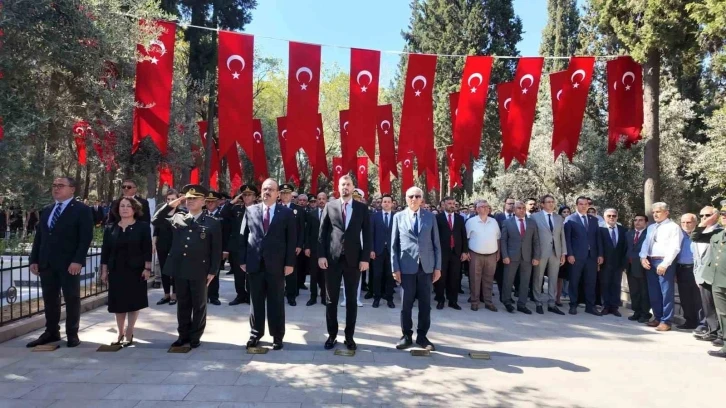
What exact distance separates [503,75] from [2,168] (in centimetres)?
2588

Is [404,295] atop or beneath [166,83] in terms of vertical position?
beneath

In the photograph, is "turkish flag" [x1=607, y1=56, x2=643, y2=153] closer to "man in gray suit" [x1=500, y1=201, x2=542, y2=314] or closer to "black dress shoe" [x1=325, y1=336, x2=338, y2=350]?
"man in gray suit" [x1=500, y1=201, x2=542, y2=314]

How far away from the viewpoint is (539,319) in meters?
6.99

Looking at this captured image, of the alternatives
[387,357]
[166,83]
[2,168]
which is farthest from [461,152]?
[2,168]

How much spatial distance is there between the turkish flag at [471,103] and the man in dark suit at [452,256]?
3983mm

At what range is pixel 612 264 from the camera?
7.67 metres

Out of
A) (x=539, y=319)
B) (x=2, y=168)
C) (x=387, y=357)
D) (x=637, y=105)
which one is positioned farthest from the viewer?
(x=637, y=105)

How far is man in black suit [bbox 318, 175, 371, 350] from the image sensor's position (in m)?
5.03

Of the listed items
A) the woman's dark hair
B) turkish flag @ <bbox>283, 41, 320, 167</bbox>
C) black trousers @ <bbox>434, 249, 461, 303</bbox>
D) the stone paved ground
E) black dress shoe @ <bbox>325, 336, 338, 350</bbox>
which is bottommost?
the stone paved ground

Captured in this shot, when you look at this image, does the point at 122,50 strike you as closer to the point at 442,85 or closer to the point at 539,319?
the point at 539,319

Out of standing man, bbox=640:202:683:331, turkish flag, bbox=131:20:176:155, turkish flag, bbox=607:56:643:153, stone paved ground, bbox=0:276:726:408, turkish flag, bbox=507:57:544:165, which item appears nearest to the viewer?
stone paved ground, bbox=0:276:726:408

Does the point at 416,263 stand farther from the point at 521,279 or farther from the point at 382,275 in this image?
the point at 521,279

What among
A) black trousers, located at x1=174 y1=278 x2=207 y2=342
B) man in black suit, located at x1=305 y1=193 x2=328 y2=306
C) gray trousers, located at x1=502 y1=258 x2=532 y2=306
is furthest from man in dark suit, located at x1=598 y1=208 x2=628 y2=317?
black trousers, located at x1=174 y1=278 x2=207 y2=342

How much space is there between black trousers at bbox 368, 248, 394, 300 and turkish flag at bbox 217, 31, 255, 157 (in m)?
3.38
